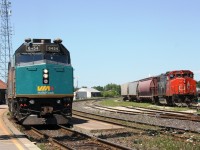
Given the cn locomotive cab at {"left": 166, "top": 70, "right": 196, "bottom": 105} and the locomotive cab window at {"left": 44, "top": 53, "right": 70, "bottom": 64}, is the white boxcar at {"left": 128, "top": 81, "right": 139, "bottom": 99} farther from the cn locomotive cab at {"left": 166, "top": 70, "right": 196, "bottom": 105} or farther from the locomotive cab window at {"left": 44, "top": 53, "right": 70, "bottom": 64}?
the locomotive cab window at {"left": 44, "top": 53, "right": 70, "bottom": 64}

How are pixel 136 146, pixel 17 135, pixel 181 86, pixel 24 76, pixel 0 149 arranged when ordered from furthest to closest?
pixel 181 86 → pixel 24 76 → pixel 17 135 → pixel 136 146 → pixel 0 149

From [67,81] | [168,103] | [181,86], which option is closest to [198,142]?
[67,81]

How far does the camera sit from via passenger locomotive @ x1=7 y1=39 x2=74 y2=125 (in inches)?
602

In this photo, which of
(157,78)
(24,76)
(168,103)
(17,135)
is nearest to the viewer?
(17,135)

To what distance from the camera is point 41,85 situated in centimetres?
1539

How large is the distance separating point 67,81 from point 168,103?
22.1 metres

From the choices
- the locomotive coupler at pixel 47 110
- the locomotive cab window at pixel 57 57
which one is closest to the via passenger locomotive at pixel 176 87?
the locomotive cab window at pixel 57 57

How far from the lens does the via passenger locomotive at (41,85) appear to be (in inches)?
602

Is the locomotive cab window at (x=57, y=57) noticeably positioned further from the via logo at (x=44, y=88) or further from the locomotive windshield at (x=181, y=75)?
the locomotive windshield at (x=181, y=75)

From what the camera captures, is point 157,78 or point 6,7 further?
point 6,7

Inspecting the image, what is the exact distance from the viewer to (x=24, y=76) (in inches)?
608

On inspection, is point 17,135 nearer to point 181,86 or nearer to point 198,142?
point 198,142

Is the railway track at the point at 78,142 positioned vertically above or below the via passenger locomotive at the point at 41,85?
below

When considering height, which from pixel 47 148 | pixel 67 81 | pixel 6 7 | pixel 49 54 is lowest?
pixel 47 148
